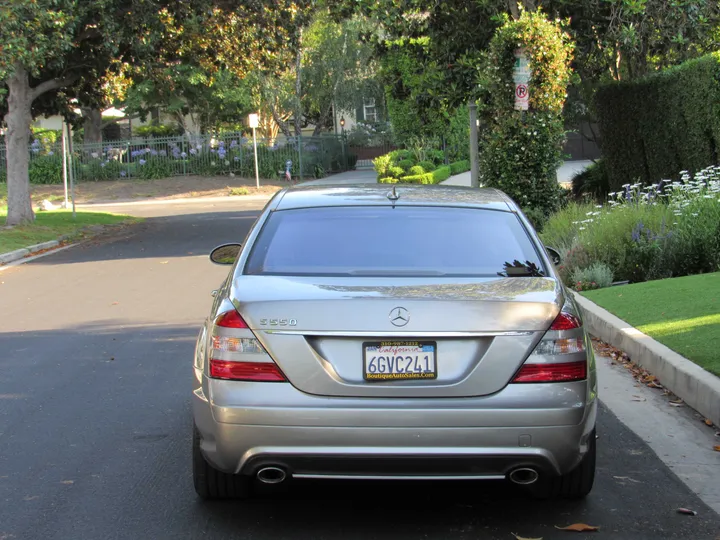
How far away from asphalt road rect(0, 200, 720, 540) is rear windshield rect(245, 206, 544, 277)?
1.24 m

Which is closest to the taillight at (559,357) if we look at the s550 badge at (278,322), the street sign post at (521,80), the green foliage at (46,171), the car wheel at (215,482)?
the s550 badge at (278,322)

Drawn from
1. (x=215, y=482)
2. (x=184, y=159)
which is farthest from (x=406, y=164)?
(x=215, y=482)

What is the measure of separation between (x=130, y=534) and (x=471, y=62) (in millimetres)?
15846

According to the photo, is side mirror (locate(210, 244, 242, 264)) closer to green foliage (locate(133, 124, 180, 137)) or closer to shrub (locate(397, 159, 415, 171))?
shrub (locate(397, 159, 415, 171))

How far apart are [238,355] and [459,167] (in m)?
37.2

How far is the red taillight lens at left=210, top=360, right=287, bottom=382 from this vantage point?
4.13 m

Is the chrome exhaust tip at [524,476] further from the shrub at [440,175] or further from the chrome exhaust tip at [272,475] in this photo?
the shrub at [440,175]

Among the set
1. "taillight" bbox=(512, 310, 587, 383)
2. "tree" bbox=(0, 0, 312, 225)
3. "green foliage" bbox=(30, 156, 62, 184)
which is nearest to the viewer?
"taillight" bbox=(512, 310, 587, 383)

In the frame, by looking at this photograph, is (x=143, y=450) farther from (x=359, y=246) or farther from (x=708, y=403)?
(x=708, y=403)

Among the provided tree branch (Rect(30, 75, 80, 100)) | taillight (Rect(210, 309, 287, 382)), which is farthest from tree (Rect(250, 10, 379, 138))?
taillight (Rect(210, 309, 287, 382))

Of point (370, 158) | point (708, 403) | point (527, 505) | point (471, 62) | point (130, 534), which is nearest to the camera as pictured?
point (130, 534)

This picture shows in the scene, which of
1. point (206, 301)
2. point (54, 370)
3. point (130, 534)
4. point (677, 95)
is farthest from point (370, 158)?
point (130, 534)

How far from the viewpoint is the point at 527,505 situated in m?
4.89

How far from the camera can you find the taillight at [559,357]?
13.6 ft
